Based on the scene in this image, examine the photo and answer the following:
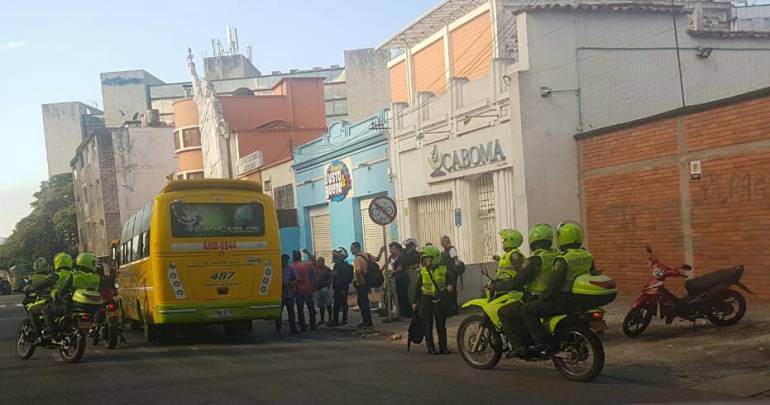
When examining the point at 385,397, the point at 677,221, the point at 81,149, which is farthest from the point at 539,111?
the point at 81,149

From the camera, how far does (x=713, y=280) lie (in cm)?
991

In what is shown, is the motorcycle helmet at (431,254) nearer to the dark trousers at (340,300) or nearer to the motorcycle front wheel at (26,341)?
the dark trousers at (340,300)

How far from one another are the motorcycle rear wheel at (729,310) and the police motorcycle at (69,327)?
8.61m

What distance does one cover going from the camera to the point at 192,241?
12.9 m

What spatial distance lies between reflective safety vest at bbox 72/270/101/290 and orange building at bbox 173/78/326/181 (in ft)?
90.8

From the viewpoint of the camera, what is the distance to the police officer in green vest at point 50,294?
11188mm

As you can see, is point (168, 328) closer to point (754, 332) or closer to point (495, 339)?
point (495, 339)

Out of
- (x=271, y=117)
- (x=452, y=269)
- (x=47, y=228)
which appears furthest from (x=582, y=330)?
(x=47, y=228)

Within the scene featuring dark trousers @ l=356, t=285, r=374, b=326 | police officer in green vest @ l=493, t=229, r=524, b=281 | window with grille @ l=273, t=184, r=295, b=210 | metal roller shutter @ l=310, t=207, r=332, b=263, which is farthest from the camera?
window with grille @ l=273, t=184, r=295, b=210

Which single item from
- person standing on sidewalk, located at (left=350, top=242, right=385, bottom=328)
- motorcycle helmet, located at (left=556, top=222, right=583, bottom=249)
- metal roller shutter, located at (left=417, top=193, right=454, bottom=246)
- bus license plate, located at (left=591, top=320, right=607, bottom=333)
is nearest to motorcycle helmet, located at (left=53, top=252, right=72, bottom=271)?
person standing on sidewalk, located at (left=350, top=242, right=385, bottom=328)

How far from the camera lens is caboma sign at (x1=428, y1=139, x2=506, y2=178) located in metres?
17.1

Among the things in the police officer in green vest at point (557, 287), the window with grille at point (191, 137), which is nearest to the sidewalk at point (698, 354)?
the police officer in green vest at point (557, 287)

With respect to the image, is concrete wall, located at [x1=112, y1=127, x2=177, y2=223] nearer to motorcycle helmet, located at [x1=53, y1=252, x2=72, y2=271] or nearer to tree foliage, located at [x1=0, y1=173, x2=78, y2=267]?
tree foliage, located at [x1=0, y1=173, x2=78, y2=267]

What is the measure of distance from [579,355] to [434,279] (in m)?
3.00
